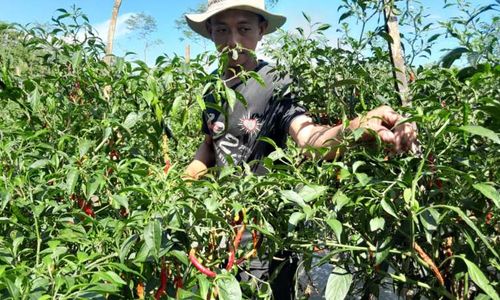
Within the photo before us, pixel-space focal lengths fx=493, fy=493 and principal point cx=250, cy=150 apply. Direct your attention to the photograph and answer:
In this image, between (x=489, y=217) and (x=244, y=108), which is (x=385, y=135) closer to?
(x=489, y=217)

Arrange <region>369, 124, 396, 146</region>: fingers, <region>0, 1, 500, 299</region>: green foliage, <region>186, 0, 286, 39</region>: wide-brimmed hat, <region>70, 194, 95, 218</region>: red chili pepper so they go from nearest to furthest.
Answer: <region>0, 1, 500, 299</region>: green foliage → <region>369, 124, 396, 146</region>: fingers → <region>70, 194, 95, 218</region>: red chili pepper → <region>186, 0, 286, 39</region>: wide-brimmed hat

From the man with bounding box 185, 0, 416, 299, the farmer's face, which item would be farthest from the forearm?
the farmer's face

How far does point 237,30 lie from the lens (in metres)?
1.63

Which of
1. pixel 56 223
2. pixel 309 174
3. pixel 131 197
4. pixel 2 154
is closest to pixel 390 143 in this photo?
pixel 309 174

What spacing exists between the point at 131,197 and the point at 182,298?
400mm

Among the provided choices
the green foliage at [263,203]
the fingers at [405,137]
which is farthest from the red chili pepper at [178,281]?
the fingers at [405,137]

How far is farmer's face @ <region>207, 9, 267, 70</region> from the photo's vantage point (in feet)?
5.31

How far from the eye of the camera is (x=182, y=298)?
692 mm

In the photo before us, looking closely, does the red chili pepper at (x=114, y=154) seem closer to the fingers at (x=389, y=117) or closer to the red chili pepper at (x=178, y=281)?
the red chili pepper at (x=178, y=281)

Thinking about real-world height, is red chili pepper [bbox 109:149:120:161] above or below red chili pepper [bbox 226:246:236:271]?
above

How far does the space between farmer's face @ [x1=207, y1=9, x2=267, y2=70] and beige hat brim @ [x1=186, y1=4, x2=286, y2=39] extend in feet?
0.10

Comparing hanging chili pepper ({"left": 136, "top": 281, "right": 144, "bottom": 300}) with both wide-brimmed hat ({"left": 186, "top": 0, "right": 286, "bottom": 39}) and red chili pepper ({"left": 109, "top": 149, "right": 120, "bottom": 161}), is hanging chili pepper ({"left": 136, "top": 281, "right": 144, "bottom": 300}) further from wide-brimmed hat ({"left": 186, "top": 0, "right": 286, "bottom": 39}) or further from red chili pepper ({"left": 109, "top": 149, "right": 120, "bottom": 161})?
wide-brimmed hat ({"left": 186, "top": 0, "right": 286, "bottom": 39})

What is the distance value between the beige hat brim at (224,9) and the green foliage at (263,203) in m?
0.49

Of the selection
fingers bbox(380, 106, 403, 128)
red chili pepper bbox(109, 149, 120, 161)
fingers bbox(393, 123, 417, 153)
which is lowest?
red chili pepper bbox(109, 149, 120, 161)
